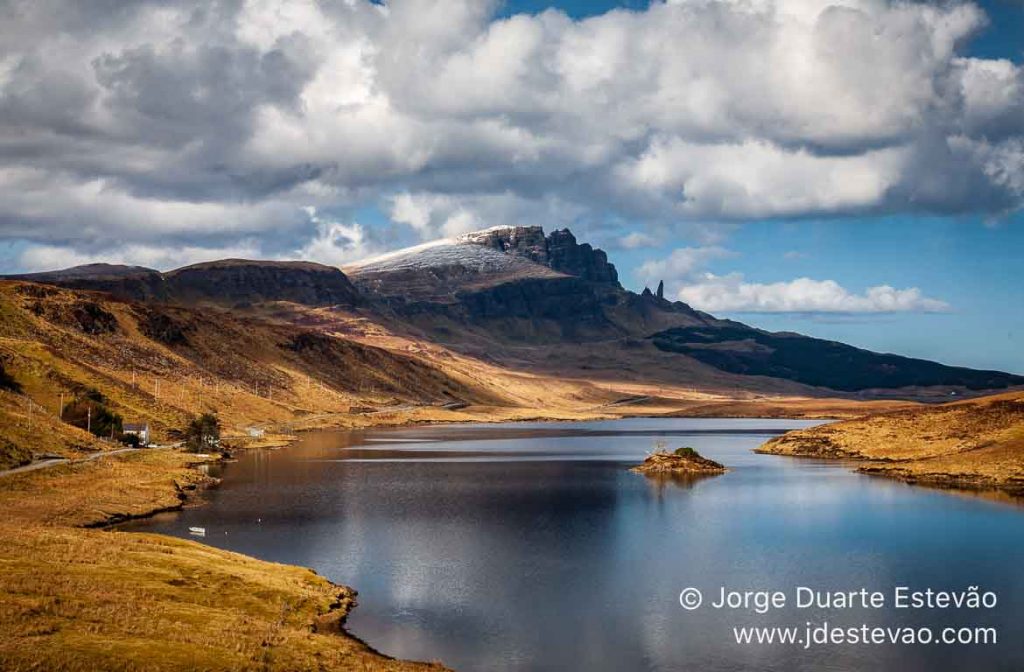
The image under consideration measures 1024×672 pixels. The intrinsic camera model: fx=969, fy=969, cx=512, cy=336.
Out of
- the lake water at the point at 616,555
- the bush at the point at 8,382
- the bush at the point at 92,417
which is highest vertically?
the bush at the point at 8,382

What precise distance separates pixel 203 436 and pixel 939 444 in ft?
415

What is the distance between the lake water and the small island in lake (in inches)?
246

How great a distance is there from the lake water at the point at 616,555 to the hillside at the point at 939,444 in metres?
10.3

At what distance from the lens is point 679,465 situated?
151375 mm

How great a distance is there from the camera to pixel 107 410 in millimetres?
164625

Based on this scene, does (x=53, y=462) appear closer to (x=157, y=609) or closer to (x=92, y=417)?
(x=92, y=417)

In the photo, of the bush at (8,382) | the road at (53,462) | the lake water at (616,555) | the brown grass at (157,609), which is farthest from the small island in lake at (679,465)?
the bush at (8,382)

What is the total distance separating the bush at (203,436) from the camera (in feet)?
563

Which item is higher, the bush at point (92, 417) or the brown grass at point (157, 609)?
the bush at point (92, 417)

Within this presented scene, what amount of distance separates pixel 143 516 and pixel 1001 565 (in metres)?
76.4

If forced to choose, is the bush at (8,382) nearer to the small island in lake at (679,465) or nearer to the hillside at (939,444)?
the small island in lake at (679,465)

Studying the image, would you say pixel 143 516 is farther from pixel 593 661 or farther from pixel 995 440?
pixel 995 440

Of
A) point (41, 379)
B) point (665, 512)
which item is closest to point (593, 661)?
point (665, 512)

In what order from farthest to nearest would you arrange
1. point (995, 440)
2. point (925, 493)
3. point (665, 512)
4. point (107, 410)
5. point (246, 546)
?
1. point (107, 410)
2. point (995, 440)
3. point (925, 493)
4. point (665, 512)
5. point (246, 546)
